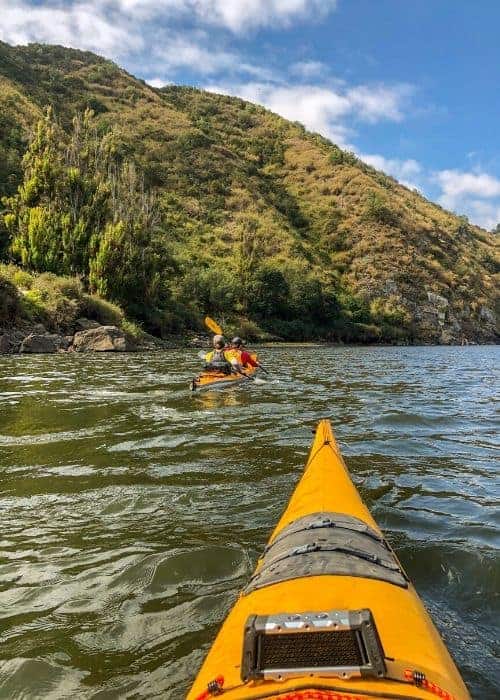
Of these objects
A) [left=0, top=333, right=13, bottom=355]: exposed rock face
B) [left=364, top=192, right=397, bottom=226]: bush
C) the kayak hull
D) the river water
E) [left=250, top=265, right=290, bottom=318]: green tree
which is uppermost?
[left=364, top=192, right=397, bottom=226]: bush

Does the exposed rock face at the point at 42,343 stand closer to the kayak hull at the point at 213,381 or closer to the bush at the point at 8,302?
the bush at the point at 8,302

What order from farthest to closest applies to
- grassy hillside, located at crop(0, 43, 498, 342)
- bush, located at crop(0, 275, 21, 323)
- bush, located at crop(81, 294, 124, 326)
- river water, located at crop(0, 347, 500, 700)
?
grassy hillside, located at crop(0, 43, 498, 342), bush, located at crop(81, 294, 124, 326), bush, located at crop(0, 275, 21, 323), river water, located at crop(0, 347, 500, 700)

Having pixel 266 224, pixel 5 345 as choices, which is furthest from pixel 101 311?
pixel 266 224

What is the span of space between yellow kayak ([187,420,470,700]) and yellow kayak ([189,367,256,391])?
857cm

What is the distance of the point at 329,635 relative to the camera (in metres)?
1.68

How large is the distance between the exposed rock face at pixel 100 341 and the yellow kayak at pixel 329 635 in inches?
832

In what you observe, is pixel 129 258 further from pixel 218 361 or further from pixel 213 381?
pixel 213 381

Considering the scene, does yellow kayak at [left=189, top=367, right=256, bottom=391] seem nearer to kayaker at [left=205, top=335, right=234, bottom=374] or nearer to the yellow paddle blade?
kayaker at [left=205, top=335, right=234, bottom=374]

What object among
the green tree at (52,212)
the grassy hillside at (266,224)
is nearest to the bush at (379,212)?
the grassy hillside at (266,224)

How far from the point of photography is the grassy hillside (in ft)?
141

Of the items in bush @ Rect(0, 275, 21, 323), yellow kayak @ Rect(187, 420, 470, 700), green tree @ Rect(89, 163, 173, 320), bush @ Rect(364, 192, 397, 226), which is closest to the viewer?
yellow kayak @ Rect(187, 420, 470, 700)

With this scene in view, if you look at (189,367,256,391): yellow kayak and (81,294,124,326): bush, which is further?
(81,294,124,326): bush

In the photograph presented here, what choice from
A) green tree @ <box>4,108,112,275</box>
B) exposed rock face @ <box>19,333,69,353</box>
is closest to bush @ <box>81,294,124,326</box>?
green tree @ <box>4,108,112,275</box>

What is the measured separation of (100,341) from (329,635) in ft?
73.3
